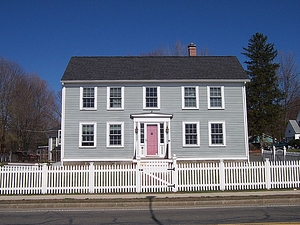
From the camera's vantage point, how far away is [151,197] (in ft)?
33.0

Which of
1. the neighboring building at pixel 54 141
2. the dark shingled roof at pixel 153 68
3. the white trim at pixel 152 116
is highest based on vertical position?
the dark shingled roof at pixel 153 68

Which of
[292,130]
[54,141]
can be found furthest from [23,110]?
[292,130]

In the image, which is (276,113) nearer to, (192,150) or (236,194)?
(192,150)

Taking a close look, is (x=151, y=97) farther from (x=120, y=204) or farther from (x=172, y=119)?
(x=120, y=204)

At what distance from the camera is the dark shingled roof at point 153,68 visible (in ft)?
67.3

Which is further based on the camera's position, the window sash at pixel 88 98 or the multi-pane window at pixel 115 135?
the window sash at pixel 88 98

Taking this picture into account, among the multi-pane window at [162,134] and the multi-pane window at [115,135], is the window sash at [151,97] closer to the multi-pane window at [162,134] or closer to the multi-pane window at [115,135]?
the multi-pane window at [162,134]

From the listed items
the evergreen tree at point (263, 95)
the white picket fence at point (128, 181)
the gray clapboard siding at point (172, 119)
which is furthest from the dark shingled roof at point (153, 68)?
the evergreen tree at point (263, 95)

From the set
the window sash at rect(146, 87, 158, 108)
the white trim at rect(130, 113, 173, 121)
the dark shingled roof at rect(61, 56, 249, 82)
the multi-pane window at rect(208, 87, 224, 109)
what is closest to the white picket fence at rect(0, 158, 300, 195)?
the white trim at rect(130, 113, 173, 121)

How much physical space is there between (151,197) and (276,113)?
35.4 meters

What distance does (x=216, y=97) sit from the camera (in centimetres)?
2039

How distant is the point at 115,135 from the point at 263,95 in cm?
2924

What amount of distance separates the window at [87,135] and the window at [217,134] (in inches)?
327

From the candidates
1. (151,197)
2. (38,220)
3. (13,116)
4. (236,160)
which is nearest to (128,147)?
(236,160)
